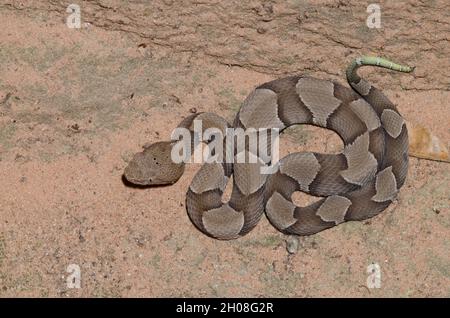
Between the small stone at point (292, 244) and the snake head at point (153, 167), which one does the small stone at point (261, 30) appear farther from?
the small stone at point (292, 244)

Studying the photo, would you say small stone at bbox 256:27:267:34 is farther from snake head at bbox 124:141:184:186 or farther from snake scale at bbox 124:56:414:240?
snake head at bbox 124:141:184:186

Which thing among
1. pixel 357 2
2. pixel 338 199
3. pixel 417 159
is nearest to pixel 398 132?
pixel 417 159

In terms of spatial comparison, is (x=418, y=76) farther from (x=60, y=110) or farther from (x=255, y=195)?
(x=60, y=110)

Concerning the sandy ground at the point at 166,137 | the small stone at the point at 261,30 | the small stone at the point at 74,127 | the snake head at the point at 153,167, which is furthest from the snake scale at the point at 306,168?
the small stone at the point at 74,127

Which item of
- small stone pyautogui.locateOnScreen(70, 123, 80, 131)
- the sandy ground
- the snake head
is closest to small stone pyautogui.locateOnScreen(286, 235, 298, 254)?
the sandy ground

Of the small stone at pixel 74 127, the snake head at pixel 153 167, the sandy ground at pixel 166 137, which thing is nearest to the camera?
the sandy ground at pixel 166 137
